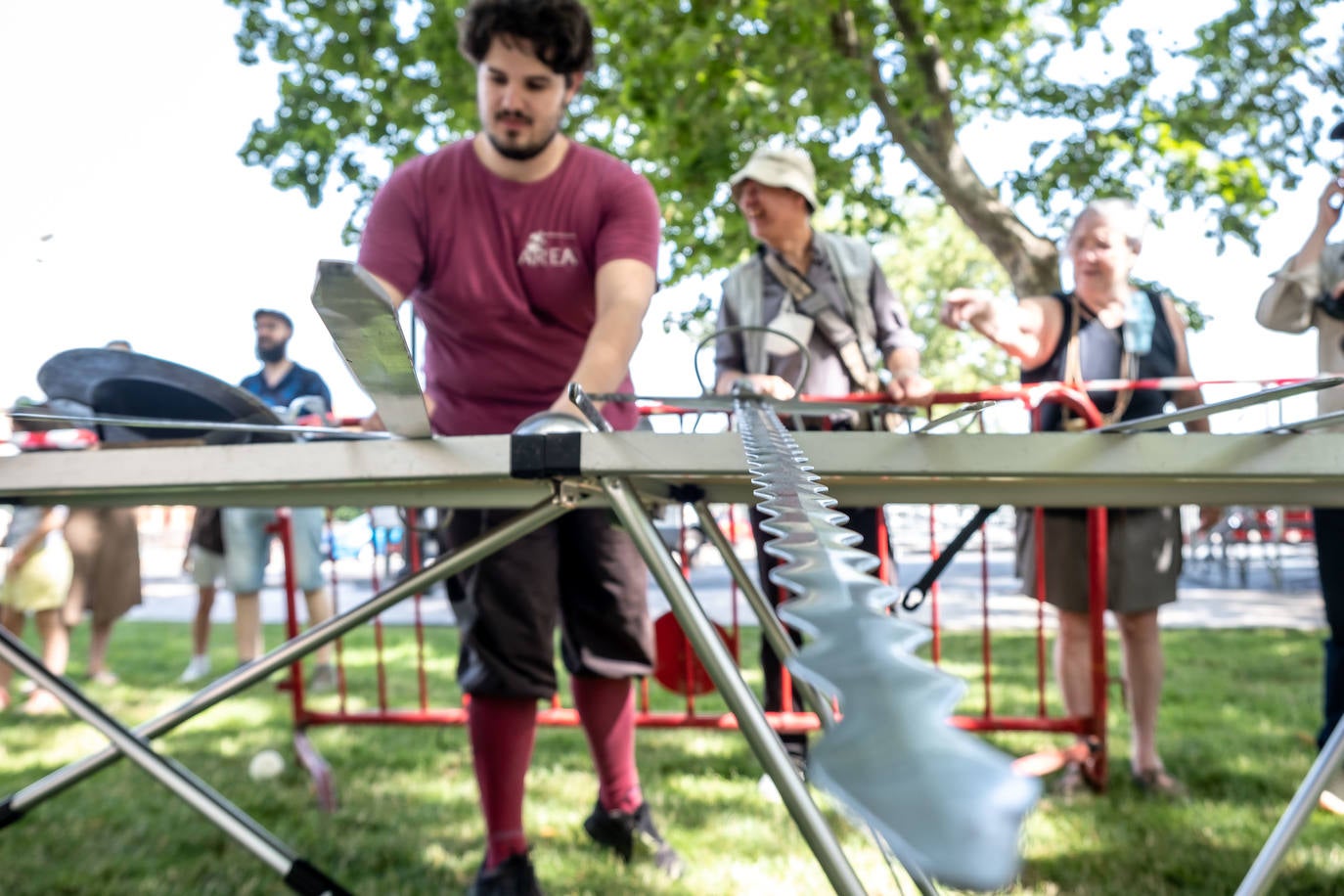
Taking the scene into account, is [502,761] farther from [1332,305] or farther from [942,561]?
[1332,305]

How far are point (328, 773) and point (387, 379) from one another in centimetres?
250

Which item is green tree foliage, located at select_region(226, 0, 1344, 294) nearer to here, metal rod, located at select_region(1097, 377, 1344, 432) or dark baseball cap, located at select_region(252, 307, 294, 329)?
dark baseball cap, located at select_region(252, 307, 294, 329)

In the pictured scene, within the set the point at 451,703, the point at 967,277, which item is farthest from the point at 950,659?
the point at 967,277

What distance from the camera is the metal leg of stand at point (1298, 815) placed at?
1118mm

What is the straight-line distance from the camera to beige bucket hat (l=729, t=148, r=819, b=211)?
11.2ft

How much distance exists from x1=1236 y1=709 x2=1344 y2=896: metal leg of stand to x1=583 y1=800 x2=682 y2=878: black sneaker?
1.50 meters

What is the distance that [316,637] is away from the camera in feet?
4.29

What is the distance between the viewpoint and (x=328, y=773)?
3.21 m

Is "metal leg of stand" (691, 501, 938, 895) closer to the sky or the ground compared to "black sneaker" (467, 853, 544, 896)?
closer to the sky

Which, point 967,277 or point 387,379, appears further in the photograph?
point 967,277

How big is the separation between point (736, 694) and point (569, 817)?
7.25 ft

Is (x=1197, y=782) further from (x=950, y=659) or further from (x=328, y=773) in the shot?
(x=950, y=659)

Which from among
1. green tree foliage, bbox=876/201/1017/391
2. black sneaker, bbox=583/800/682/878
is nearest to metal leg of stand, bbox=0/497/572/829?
black sneaker, bbox=583/800/682/878

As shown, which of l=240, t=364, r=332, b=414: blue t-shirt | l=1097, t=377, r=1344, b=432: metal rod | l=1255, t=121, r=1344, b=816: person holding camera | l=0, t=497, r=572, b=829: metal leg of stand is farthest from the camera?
l=240, t=364, r=332, b=414: blue t-shirt
